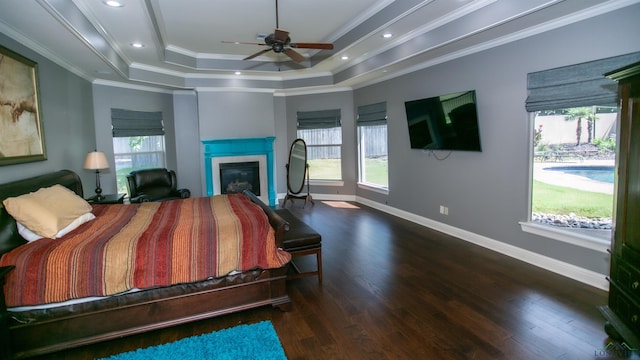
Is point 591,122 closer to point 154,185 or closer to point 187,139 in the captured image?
point 154,185

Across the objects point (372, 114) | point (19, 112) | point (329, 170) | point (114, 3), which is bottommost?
point (329, 170)

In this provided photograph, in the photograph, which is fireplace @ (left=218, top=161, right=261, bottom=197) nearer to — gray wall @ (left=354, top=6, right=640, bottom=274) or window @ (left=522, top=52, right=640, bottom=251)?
gray wall @ (left=354, top=6, right=640, bottom=274)

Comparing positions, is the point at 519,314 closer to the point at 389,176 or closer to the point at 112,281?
the point at 112,281

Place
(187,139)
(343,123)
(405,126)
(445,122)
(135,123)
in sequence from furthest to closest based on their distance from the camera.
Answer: (343,123), (187,139), (135,123), (405,126), (445,122)

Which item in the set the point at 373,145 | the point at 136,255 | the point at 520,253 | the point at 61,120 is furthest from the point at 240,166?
the point at 520,253

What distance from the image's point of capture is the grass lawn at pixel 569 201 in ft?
10.6

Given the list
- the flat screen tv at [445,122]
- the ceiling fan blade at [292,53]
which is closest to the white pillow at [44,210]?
the ceiling fan blade at [292,53]

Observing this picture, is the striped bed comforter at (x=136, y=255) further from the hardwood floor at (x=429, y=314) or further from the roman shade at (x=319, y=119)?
the roman shade at (x=319, y=119)

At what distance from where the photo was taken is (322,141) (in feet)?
25.4

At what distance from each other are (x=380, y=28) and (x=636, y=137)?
2.77 meters

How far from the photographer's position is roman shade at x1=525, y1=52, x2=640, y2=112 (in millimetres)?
2979

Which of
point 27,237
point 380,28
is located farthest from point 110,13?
point 380,28

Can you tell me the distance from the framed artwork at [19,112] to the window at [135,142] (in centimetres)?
213

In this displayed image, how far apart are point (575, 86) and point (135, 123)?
6264mm
